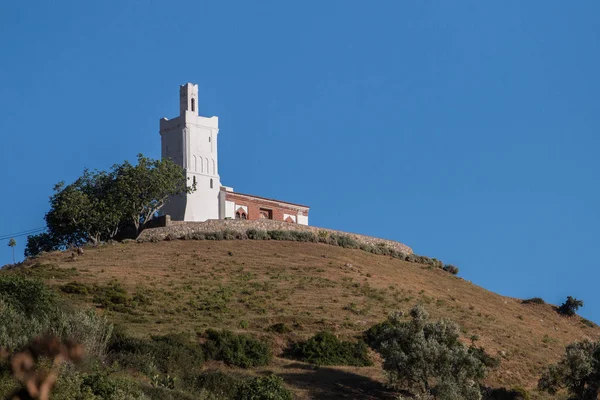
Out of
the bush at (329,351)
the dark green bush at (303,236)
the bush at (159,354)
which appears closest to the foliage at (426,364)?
the bush at (329,351)

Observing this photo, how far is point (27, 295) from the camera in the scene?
110 feet

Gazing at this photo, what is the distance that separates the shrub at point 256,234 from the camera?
197 ft

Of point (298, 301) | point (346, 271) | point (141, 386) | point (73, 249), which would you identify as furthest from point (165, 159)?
point (141, 386)

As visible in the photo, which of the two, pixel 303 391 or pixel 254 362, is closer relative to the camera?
pixel 303 391

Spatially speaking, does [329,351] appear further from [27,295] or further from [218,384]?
[27,295]

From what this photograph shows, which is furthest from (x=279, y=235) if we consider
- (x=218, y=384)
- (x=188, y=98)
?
(x=218, y=384)

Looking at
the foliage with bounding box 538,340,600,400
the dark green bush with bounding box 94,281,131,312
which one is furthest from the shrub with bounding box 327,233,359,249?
the foliage with bounding box 538,340,600,400

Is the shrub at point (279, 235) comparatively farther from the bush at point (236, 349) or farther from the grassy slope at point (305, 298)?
the bush at point (236, 349)

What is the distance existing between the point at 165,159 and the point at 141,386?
38.7m

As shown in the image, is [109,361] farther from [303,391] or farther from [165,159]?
[165,159]

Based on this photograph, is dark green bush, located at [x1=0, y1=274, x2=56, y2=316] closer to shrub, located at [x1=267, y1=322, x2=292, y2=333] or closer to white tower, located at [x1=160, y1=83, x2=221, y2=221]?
shrub, located at [x1=267, y1=322, x2=292, y2=333]

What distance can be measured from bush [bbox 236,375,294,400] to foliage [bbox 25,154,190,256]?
3214 cm

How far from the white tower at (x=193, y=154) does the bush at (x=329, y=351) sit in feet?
85.0

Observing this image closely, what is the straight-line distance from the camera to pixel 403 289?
52562 millimetres
